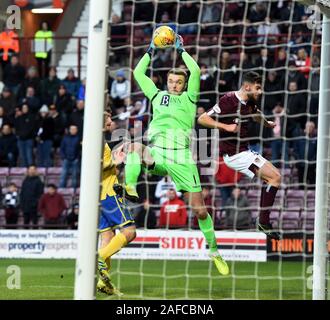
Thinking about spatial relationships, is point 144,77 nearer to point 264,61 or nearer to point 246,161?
point 246,161

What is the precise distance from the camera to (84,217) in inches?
289

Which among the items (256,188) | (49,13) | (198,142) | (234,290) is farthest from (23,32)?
(234,290)

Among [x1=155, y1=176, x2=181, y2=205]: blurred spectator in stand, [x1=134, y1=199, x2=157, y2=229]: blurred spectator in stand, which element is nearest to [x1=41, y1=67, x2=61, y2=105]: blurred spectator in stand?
[x1=155, y1=176, x2=181, y2=205]: blurred spectator in stand

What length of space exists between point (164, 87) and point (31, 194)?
379 cm

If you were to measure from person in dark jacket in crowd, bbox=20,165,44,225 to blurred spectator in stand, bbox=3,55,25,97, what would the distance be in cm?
297

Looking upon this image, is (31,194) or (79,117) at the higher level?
(79,117)

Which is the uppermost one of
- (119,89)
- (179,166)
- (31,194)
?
(119,89)

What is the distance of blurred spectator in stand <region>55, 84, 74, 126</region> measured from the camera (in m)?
20.6

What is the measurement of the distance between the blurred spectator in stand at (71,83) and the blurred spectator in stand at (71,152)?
1.58 meters

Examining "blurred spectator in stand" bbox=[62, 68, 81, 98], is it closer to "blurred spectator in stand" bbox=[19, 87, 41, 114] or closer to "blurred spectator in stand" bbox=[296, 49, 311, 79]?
"blurred spectator in stand" bbox=[19, 87, 41, 114]

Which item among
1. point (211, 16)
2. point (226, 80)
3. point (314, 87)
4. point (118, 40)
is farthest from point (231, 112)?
point (118, 40)

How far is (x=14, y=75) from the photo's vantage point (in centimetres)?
2194

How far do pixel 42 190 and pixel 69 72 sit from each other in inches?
123
